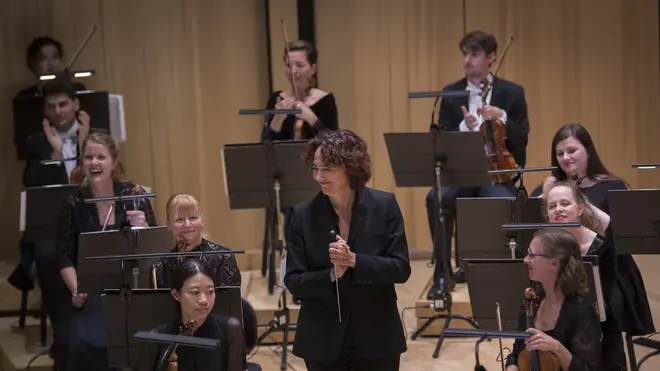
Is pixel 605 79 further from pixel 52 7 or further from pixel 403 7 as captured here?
pixel 52 7

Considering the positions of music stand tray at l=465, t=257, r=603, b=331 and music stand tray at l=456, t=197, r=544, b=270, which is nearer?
music stand tray at l=465, t=257, r=603, b=331

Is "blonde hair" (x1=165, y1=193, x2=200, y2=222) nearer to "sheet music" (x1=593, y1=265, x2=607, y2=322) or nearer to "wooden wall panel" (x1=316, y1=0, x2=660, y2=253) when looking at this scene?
"sheet music" (x1=593, y1=265, x2=607, y2=322)

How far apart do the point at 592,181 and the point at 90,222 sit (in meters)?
2.64

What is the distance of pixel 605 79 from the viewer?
8141 millimetres

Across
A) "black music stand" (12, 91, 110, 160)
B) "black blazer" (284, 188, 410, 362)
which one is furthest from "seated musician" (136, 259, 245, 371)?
"black music stand" (12, 91, 110, 160)

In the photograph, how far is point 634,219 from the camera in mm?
4914

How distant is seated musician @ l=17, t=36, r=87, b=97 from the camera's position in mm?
7371

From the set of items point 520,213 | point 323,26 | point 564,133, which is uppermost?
point 323,26

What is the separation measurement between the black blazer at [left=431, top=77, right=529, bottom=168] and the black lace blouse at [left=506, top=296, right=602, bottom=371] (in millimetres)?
2331

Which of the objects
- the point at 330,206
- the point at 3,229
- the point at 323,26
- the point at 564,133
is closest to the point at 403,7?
the point at 323,26

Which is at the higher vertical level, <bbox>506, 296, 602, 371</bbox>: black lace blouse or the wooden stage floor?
<bbox>506, 296, 602, 371</bbox>: black lace blouse

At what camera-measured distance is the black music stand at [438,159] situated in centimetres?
588

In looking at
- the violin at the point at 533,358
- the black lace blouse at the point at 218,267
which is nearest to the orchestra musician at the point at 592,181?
the violin at the point at 533,358

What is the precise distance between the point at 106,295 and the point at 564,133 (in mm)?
2422
